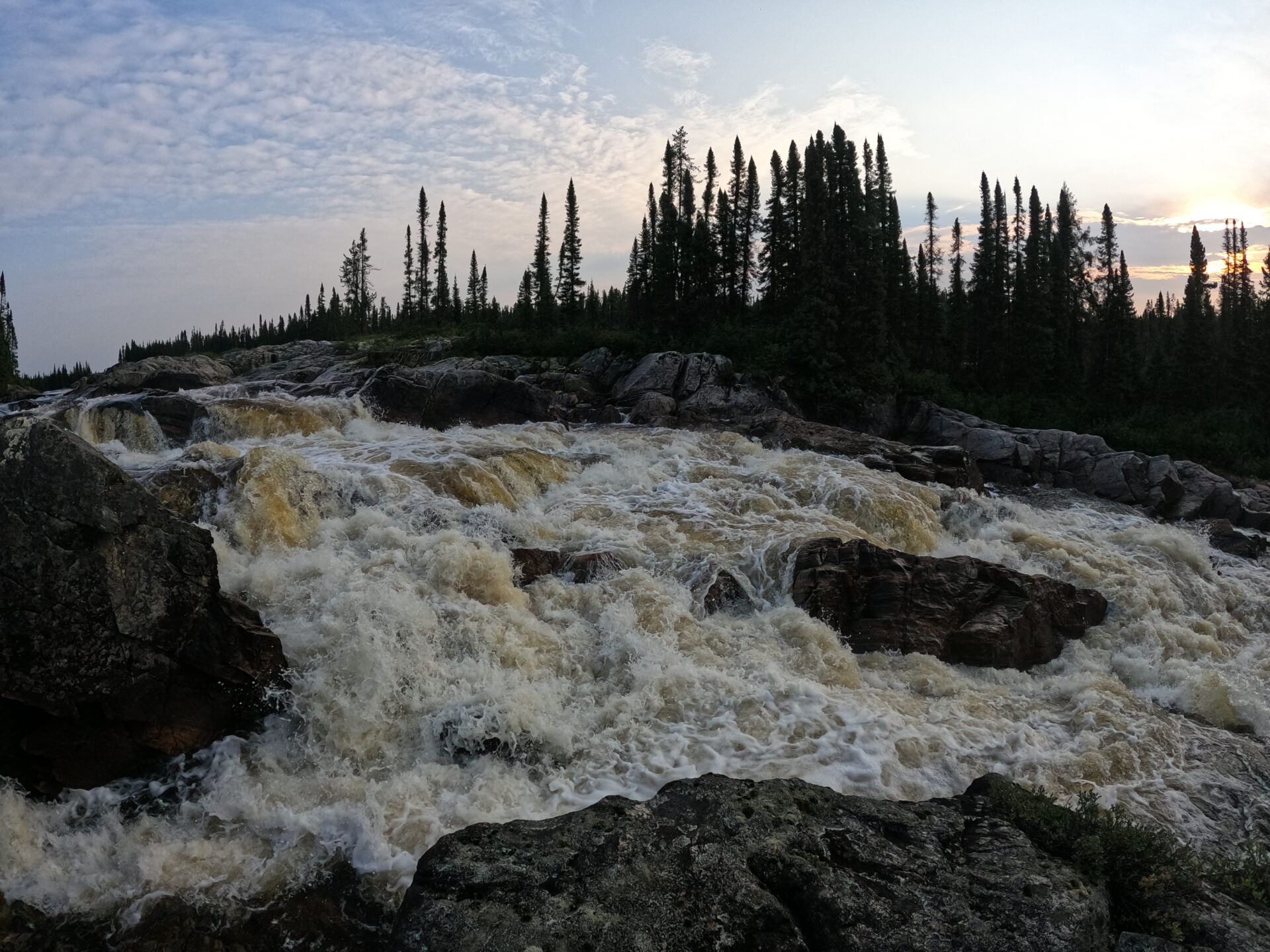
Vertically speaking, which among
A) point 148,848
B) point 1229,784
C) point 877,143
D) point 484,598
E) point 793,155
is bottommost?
point 1229,784

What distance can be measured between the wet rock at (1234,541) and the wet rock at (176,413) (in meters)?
31.0

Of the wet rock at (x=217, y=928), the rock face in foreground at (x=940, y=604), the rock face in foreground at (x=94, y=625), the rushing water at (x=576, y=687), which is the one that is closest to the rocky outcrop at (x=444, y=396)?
the rushing water at (x=576, y=687)

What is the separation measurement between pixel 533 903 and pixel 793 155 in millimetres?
61102

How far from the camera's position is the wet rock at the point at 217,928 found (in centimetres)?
611

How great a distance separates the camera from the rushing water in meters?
7.54

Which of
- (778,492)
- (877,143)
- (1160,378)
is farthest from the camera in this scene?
(877,143)

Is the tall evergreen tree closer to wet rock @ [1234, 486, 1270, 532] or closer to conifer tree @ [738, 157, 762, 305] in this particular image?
conifer tree @ [738, 157, 762, 305]

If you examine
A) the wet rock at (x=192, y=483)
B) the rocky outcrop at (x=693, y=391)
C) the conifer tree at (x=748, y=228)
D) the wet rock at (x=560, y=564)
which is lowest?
the wet rock at (x=560, y=564)

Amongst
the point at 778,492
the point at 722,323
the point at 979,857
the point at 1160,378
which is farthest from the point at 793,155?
the point at 979,857

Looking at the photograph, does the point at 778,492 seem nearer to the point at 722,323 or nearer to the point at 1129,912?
the point at 1129,912

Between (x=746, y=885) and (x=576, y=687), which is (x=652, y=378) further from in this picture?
(x=746, y=885)

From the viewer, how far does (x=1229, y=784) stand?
9.16m

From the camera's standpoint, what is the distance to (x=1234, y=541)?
21.2 meters

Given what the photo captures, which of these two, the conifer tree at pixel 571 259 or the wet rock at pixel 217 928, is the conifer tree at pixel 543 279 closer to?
the conifer tree at pixel 571 259
